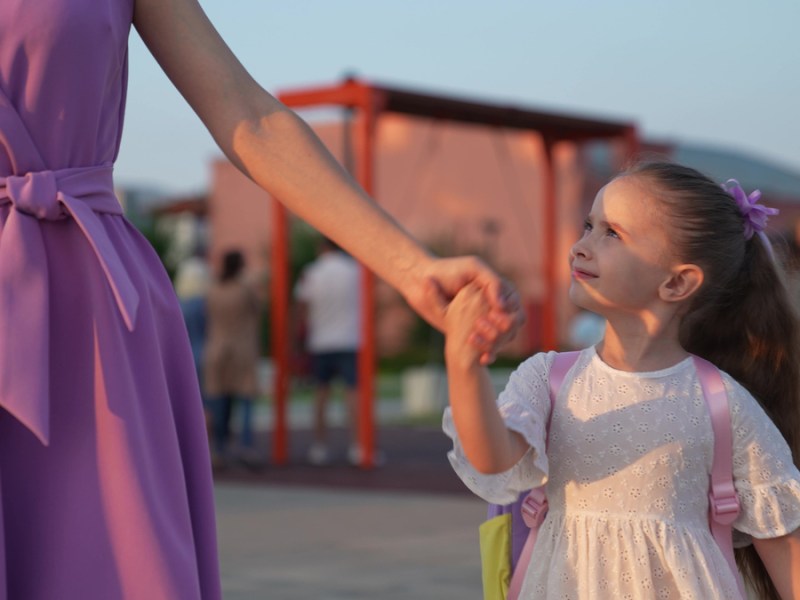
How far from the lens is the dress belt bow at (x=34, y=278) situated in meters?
2.04

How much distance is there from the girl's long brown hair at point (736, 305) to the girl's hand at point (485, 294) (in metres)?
1.10

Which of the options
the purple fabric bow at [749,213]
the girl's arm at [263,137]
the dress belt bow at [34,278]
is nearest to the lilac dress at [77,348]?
the dress belt bow at [34,278]

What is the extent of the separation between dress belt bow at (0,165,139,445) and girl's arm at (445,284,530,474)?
0.44m

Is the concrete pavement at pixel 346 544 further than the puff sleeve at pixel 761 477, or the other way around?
the concrete pavement at pixel 346 544

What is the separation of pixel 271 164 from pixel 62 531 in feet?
2.05

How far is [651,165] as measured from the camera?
319cm

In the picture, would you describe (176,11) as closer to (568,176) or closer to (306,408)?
(306,408)

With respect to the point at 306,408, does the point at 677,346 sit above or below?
above

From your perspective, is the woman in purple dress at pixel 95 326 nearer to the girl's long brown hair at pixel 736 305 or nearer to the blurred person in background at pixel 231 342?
the girl's long brown hair at pixel 736 305

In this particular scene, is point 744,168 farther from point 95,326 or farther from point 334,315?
point 95,326

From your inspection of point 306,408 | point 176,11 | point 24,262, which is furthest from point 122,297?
point 306,408

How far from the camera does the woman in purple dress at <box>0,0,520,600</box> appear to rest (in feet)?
6.80

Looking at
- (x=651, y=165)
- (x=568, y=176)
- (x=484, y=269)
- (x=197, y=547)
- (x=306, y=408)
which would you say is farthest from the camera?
(x=568, y=176)

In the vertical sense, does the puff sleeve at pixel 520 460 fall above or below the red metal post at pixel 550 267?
above
